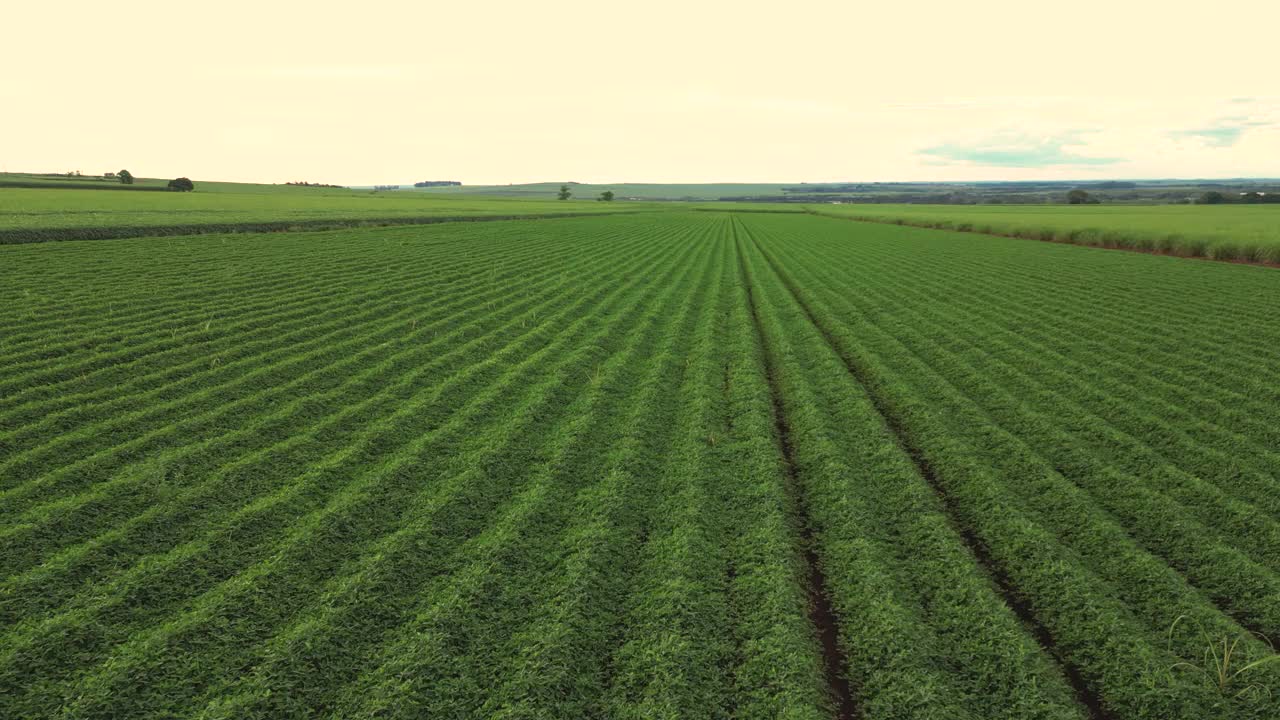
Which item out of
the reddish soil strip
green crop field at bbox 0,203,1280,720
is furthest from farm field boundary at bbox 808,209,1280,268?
the reddish soil strip

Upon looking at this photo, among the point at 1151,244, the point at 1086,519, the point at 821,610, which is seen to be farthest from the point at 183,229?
the point at 1151,244

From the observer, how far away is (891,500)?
729 cm

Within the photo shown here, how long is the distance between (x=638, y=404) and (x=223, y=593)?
21.3ft

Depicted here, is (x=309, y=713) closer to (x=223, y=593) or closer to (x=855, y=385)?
(x=223, y=593)

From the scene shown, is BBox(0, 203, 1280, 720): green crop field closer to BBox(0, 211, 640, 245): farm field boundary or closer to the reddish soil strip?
the reddish soil strip

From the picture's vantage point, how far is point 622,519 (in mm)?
6809

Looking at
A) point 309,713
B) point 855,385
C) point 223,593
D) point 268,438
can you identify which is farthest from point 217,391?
point 855,385

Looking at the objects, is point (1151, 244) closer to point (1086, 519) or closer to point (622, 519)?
point (1086, 519)

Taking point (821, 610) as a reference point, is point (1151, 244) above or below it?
above

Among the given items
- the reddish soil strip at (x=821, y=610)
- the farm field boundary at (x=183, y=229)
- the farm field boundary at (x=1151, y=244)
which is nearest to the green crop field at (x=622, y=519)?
the reddish soil strip at (x=821, y=610)

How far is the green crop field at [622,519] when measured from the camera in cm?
452

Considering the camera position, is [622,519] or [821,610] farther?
[622,519]

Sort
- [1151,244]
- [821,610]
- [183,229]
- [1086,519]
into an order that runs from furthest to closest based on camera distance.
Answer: [1151,244], [183,229], [1086,519], [821,610]

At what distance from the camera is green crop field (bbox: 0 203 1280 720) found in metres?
4.52
